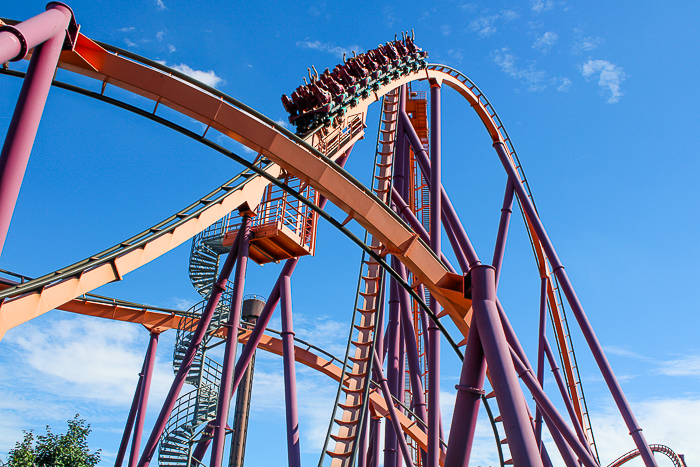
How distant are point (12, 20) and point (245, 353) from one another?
7.34 metres

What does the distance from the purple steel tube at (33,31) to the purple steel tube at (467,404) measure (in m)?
3.90

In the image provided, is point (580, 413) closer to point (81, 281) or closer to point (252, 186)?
point (252, 186)

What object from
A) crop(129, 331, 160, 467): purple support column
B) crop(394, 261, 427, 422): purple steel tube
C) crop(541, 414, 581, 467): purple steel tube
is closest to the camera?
crop(541, 414, 581, 467): purple steel tube

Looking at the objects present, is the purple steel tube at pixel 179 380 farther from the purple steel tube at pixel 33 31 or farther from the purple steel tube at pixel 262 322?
the purple steel tube at pixel 33 31

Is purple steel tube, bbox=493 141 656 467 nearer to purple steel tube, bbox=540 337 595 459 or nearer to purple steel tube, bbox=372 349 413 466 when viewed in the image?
purple steel tube, bbox=540 337 595 459

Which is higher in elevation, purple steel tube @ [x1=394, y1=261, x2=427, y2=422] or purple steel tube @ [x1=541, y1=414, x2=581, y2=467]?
purple steel tube @ [x1=394, y1=261, x2=427, y2=422]

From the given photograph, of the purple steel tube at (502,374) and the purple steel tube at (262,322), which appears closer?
the purple steel tube at (502,374)

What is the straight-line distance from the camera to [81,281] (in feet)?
21.2

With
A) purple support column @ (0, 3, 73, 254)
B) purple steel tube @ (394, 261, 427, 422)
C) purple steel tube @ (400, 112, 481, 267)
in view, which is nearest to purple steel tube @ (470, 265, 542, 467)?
purple support column @ (0, 3, 73, 254)

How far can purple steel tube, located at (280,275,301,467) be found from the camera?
9234 millimetres

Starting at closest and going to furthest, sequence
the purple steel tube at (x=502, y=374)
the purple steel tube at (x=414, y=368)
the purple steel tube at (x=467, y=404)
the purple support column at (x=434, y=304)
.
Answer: the purple steel tube at (x=502, y=374)
the purple steel tube at (x=467, y=404)
the purple support column at (x=434, y=304)
the purple steel tube at (x=414, y=368)

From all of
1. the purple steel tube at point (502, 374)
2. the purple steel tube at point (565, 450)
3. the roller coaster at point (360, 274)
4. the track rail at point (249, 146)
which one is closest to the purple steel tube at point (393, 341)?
the roller coaster at point (360, 274)

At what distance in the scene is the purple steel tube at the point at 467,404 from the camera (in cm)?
460

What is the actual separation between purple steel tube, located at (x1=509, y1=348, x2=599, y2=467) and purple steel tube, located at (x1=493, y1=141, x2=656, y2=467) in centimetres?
109
